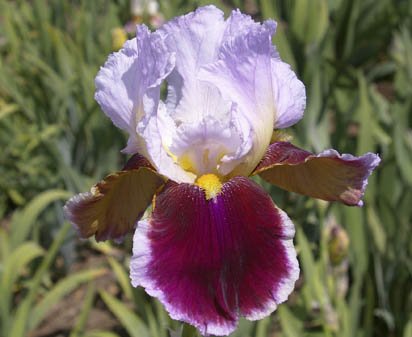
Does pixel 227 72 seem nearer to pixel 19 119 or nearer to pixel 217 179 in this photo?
pixel 217 179

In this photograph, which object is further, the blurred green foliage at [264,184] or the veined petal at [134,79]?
the blurred green foliage at [264,184]

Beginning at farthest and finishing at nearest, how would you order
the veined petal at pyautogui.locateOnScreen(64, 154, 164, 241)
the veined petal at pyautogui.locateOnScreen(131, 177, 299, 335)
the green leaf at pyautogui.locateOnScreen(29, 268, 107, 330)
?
the green leaf at pyautogui.locateOnScreen(29, 268, 107, 330) < the veined petal at pyautogui.locateOnScreen(64, 154, 164, 241) < the veined petal at pyautogui.locateOnScreen(131, 177, 299, 335)

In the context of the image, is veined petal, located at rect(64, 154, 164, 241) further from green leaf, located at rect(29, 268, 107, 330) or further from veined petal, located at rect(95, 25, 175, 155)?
green leaf, located at rect(29, 268, 107, 330)

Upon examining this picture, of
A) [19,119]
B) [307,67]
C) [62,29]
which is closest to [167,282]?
[307,67]

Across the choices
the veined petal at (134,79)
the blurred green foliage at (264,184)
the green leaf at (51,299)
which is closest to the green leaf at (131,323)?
the blurred green foliage at (264,184)

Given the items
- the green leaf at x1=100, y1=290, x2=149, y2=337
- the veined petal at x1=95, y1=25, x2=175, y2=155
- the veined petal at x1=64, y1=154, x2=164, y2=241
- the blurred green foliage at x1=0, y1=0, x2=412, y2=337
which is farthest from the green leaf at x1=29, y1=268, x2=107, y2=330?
the veined petal at x1=95, y1=25, x2=175, y2=155

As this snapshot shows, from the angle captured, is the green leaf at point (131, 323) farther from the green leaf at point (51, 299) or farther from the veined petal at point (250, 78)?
the veined petal at point (250, 78)
